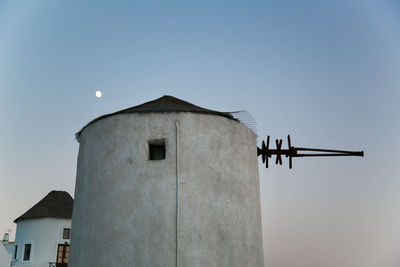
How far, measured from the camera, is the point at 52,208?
3123 centimetres

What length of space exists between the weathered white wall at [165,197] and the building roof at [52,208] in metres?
21.2

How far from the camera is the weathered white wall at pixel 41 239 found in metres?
30.0

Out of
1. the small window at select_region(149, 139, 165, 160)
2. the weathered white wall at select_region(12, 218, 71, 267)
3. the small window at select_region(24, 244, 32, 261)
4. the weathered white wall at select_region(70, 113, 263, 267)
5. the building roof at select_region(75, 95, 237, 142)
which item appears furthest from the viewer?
the small window at select_region(24, 244, 32, 261)

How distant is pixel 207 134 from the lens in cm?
1069

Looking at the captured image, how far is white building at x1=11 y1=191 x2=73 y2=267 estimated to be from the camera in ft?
98.5

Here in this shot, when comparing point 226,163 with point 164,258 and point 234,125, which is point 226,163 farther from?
point 164,258

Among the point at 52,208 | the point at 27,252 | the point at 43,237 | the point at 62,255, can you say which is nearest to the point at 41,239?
the point at 43,237

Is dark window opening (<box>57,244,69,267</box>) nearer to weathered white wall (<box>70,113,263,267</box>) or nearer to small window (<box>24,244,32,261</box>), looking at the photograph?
small window (<box>24,244,32,261</box>)

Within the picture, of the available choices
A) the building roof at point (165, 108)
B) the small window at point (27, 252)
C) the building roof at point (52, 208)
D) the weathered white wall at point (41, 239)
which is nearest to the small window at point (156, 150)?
the building roof at point (165, 108)

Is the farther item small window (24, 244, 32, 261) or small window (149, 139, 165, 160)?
small window (24, 244, 32, 261)

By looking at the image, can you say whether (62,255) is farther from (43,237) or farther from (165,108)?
(165,108)

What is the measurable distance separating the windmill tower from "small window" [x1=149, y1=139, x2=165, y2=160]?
27mm

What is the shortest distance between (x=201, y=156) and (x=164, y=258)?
269 centimetres

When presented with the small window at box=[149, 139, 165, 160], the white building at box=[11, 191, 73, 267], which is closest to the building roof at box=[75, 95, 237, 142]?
the small window at box=[149, 139, 165, 160]
